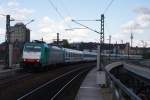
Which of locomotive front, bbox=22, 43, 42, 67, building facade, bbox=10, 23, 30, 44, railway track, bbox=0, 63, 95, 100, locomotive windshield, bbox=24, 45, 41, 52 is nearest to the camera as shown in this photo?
railway track, bbox=0, 63, 95, 100

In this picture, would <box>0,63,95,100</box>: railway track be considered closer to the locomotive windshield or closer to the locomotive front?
the locomotive front

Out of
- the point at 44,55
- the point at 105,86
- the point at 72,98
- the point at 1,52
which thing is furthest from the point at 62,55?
the point at 72,98

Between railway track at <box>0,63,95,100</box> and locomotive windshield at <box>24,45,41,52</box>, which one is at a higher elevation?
locomotive windshield at <box>24,45,41,52</box>

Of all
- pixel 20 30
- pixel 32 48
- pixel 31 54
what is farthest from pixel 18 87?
pixel 20 30

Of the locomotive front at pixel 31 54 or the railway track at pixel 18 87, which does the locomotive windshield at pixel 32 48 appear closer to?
the locomotive front at pixel 31 54

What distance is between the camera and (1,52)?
213 ft

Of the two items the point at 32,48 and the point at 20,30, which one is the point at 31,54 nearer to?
the point at 32,48

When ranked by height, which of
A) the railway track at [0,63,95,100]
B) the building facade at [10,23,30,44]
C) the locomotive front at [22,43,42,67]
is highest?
the building facade at [10,23,30,44]

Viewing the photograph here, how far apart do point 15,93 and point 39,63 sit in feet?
77.8

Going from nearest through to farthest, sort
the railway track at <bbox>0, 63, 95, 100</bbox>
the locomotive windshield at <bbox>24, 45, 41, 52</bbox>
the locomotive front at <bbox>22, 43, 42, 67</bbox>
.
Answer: the railway track at <bbox>0, 63, 95, 100</bbox>
the locomotive front at <bbox>22, 43, 42, 67</bbox>
the locomotive windshield at <bbox>24, 45, 41, 52</bbox>

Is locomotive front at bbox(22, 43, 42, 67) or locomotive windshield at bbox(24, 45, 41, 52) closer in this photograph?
locomotive front at bbox(22, 43, 42, 67)

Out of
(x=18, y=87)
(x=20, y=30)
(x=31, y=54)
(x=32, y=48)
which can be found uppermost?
(x=20, y=30)

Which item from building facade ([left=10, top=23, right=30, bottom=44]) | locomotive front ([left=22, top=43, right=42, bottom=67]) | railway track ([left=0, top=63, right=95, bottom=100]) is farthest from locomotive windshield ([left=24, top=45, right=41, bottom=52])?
railway track ([left=0, top=63, right=95, bottom=100])

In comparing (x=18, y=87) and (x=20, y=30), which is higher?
(x=20, y=30)
